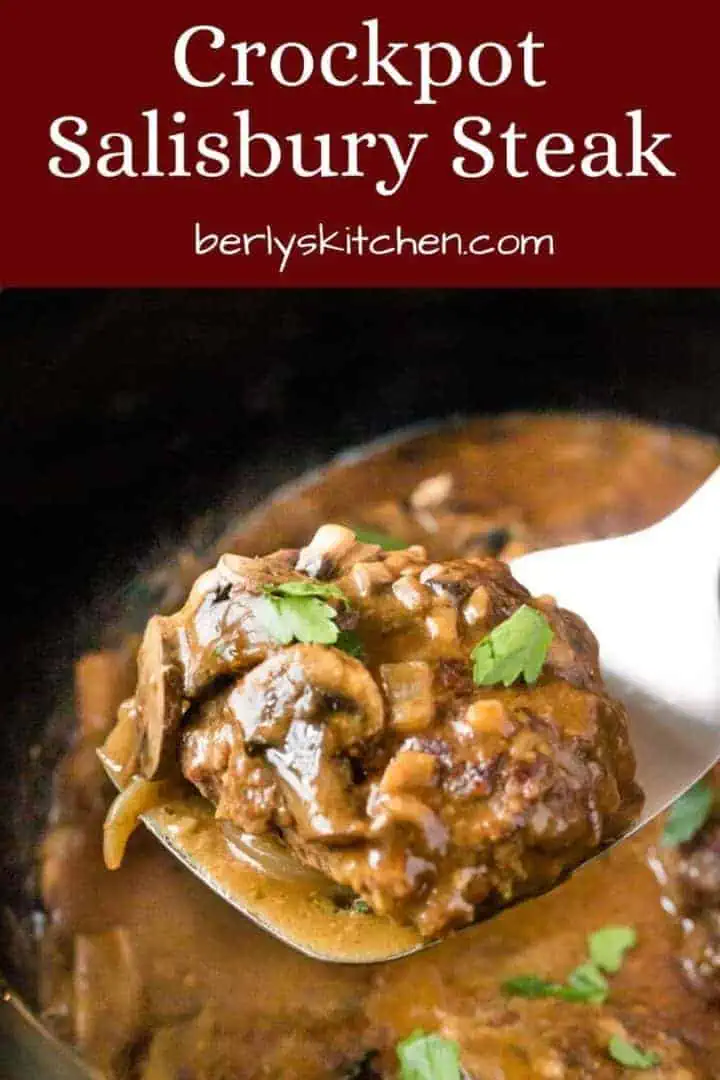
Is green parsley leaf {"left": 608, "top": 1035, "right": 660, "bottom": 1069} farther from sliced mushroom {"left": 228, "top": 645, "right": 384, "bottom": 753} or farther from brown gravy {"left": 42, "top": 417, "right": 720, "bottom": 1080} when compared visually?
sliced mushroom {"left": 228, "top": 645, "right": 384, "bottom": 753}

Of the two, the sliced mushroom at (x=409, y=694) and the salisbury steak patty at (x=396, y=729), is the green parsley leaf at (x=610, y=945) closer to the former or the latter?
the salisbury steak patty at (x=396, y=729)

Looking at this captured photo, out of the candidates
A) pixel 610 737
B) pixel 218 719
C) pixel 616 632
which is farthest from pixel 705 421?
pixel 218 719

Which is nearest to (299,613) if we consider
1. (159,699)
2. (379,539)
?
(159,699)

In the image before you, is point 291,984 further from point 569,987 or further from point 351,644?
point 351,644

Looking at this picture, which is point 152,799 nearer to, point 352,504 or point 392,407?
point 352,504

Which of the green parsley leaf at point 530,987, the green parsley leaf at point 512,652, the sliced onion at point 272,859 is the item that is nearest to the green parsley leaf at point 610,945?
the green parsley leaf at point 530,987

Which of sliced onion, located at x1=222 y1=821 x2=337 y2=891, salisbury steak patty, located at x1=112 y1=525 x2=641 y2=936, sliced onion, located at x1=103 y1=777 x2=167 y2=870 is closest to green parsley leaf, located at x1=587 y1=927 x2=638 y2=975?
salisbury steak patty, located at x1=112 y1=525 x2=641 y2=936
